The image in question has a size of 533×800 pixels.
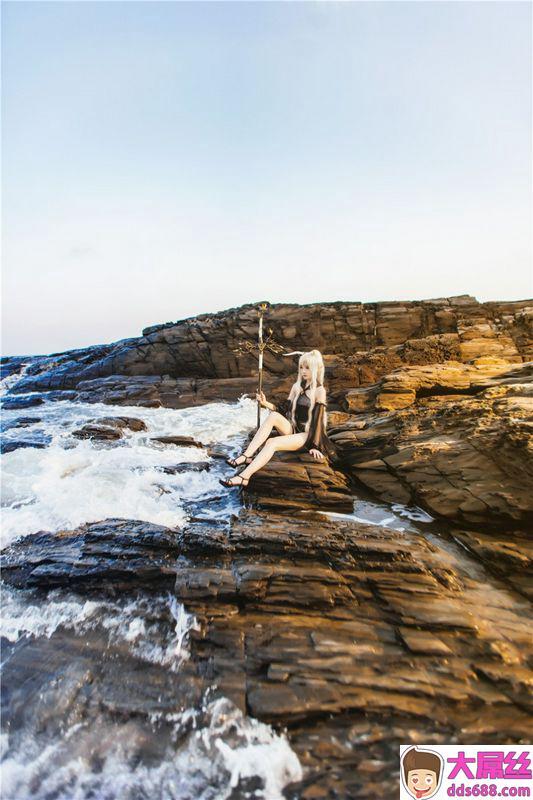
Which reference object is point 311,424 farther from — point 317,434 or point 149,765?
point 149,765

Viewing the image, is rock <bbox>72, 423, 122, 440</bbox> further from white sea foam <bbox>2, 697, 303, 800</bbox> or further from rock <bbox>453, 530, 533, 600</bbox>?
rock <bbox>453, 530, 533, 600</bbox>

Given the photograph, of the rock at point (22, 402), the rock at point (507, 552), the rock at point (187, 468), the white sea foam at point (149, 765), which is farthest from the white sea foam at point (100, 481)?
the rock at point (22, 402)

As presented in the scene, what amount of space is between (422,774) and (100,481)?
7.87 meters

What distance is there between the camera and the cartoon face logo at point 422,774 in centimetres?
302

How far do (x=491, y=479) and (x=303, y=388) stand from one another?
13.2 feet

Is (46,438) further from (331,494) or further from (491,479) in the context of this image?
(491,479)

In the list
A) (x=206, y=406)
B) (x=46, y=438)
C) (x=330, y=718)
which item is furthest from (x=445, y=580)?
(x=206, y=406)

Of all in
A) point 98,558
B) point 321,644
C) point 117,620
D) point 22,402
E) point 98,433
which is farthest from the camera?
point 22,402

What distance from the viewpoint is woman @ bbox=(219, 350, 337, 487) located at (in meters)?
6.98

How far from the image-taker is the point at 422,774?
302cm

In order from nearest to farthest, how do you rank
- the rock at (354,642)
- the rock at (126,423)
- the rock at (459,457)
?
the rock at (354,642), the rock at (459,457), the rock at (126,423)

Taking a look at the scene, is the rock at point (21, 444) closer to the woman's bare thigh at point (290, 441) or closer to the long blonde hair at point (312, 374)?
the woman's bare thigh at point (290, 441)

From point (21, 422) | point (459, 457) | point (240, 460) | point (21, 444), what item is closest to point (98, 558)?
point (240, 460)

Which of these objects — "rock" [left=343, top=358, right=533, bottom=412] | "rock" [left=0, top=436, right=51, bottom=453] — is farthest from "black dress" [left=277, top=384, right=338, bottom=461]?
"rock" [left=0, top=436, right=51, bottom=453]
